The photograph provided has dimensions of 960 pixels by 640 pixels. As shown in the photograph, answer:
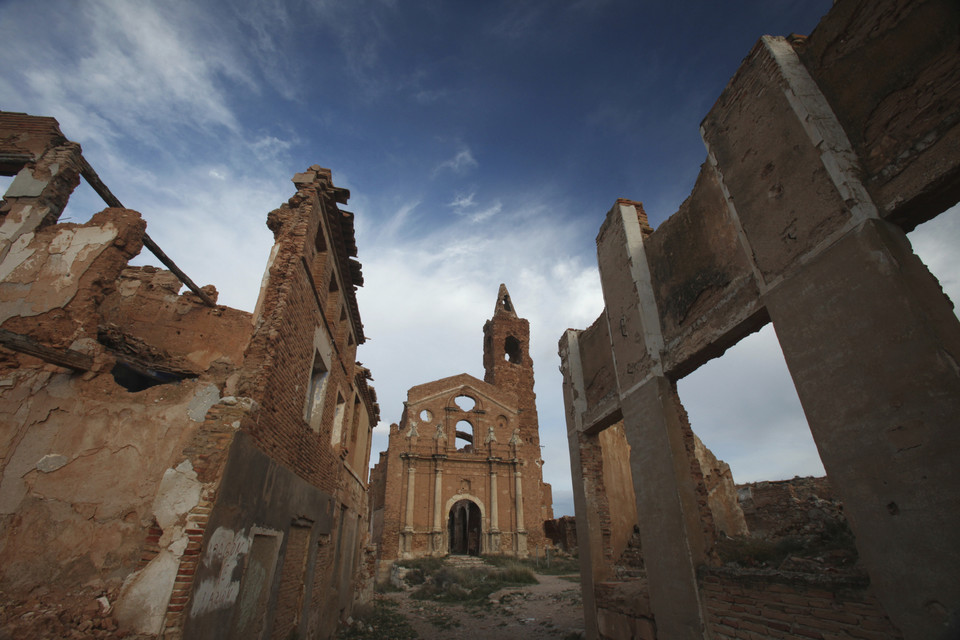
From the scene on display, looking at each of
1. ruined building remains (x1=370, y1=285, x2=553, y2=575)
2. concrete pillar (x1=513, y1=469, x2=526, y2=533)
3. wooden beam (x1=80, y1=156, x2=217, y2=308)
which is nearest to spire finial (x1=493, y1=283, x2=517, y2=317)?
ruined building remains (x1=370, y1=285, x2=553, y2=575)

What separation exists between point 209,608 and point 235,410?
1.88 m

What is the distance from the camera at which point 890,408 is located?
311 cm

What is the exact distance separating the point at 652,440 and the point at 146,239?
6803mm

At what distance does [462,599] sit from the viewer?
1469cm

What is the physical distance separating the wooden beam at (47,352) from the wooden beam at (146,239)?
1395 millimetres

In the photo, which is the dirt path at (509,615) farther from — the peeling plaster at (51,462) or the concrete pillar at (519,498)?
the concrete pillar at (519,498)

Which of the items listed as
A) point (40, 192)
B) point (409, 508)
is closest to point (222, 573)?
point (40, 192)

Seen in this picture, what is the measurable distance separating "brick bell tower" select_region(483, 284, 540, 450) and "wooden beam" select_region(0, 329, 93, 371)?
25.9m

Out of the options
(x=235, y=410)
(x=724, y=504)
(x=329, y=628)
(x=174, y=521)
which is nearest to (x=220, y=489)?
(x=174, y=521)

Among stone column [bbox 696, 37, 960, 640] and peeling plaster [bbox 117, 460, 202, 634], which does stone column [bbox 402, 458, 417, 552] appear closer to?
peeling plaster [bbox 117, 460, 202, 634]

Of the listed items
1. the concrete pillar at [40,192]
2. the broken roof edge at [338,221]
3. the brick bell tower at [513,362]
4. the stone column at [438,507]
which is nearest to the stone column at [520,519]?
the brick bell tower at [513,362]

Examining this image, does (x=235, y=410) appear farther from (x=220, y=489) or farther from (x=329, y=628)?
(x=329, y=628)

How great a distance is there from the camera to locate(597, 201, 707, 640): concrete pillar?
16.4 ft

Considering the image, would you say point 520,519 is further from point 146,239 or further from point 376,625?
point 146,239
